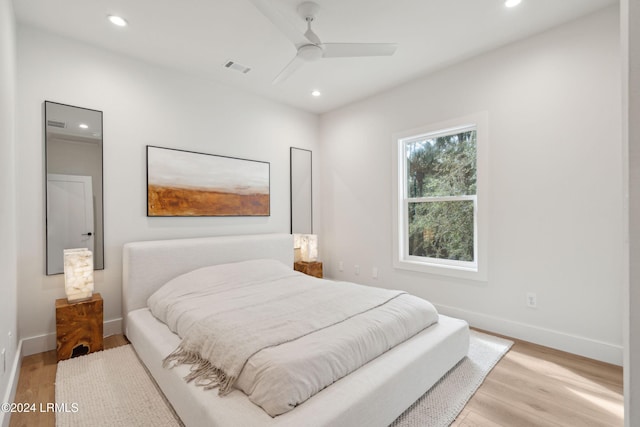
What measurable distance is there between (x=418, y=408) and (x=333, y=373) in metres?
0.69

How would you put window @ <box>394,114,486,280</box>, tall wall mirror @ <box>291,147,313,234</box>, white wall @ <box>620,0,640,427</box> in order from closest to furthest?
1. white wall @ <box>620,0,640,427</box>
2. window @ <box>394,114,486,280</box>
3. tall wall mirror @ <box>291,147,313,234</box>

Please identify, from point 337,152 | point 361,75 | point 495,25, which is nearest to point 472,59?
point 495,25

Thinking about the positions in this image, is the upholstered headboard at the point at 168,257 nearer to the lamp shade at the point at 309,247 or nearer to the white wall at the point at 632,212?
the lamp shade at the point at 309,247

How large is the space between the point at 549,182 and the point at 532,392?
171 centimetres

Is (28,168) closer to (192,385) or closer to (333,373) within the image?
(192,385)

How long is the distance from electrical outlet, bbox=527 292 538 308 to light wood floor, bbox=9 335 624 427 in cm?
39

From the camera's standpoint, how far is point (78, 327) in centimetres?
241

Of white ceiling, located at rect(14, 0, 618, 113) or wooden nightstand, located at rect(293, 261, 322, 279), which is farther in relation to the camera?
wooden nightstand, located at rect(293, 261, 322, 279)

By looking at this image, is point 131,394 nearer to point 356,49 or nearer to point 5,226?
point 5,226

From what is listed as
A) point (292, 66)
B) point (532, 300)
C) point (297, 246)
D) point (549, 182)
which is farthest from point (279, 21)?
point (532, 300)

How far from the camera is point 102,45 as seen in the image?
2805mm

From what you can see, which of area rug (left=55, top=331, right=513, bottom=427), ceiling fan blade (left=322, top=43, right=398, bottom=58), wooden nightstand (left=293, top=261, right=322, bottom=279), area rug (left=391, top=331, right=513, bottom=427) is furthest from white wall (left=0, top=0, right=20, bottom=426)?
wooden nightstand (left=293, top=261, right=322, bottom=279)

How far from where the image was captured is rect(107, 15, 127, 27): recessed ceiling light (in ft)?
7.91

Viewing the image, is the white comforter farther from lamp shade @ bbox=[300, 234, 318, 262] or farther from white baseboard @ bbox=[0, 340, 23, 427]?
lamp shade @ bbox=[300, 234, 318, 262]
